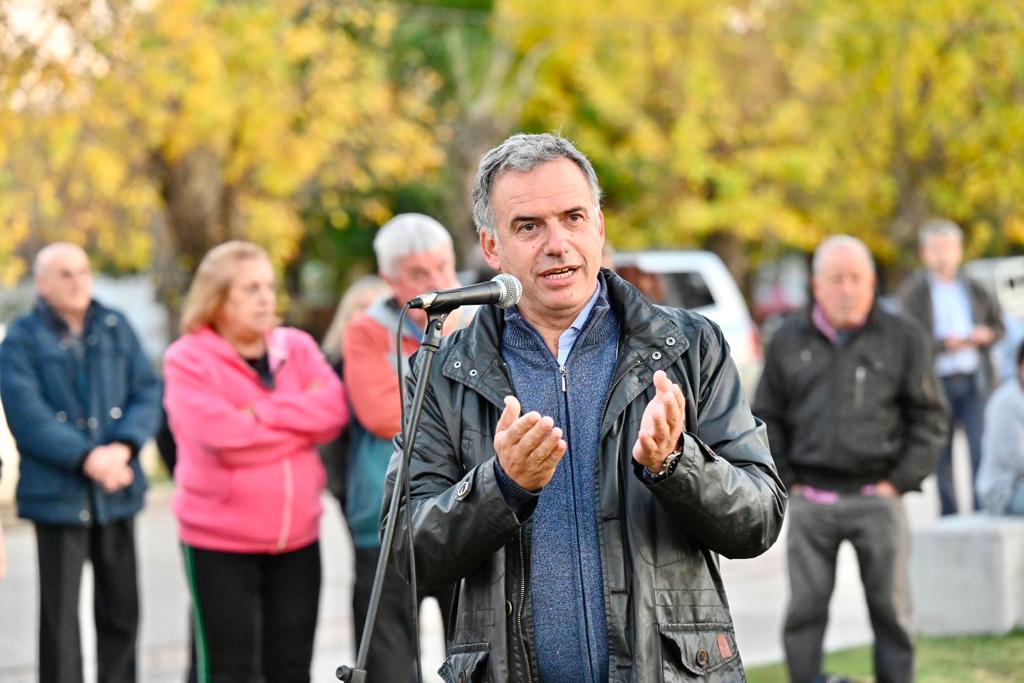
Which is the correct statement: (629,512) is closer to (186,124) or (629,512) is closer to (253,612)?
(253,612)

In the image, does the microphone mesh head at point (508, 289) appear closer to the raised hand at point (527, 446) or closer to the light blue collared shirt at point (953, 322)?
the raised hand at point (527, 446)

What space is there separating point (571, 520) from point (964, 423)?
890 centimetres

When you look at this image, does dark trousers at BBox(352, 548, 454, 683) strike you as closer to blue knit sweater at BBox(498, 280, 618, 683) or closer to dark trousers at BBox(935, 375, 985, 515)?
blue knit sweater at BBox(498, 280, 618, 683)

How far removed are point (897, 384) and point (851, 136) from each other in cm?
2134

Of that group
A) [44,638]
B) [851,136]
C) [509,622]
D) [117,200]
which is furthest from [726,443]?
[851,136]

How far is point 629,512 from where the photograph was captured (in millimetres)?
3502

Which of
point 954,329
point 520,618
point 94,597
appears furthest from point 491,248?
point 954,329

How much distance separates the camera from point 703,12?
30.0 meters

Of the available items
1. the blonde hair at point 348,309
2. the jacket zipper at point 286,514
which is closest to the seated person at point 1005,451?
the blonde hair at point 348,309

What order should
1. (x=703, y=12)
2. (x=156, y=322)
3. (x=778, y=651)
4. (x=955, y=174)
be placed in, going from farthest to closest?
(x=156, y=322), (x=703, y=12), (x=955, y=174), (x=778, y=651)

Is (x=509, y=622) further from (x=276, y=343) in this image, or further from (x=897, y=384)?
(x=897, y=384)

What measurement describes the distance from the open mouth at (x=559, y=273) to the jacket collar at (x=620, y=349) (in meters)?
0.14

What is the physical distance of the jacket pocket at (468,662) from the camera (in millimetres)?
3500

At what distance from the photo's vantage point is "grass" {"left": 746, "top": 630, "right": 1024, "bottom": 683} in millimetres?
8023
